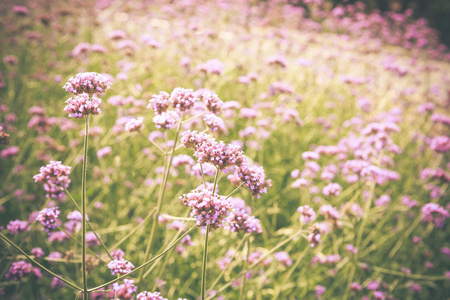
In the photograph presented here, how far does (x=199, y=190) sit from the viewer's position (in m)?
1.63

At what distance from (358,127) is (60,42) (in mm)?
5575

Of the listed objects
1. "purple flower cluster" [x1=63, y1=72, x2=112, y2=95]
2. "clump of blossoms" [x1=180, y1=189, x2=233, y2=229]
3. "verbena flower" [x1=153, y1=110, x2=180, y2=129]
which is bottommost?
"clump of blossoms" [x1=180, y1=189, x2=233, y2=229]

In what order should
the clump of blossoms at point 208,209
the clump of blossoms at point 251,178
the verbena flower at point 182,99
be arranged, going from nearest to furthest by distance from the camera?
the clump of blossoms at point 208,209
the clump of blossoms at point 251,178
the verbena flower at point 182,99

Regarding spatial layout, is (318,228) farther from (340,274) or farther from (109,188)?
(109,188)

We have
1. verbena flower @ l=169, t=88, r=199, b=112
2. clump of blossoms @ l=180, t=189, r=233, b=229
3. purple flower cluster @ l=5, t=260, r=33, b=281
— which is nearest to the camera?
clump of blossoms @ l=180, t=189, r=233, b=229

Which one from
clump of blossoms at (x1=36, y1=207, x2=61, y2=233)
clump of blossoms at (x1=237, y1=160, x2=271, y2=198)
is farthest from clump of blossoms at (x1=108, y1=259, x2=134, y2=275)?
clump of blossoms at (x1=237, y1=160, x2=271, y2=198)

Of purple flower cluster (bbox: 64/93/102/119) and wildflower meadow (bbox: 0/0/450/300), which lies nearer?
purple flower cluster (bbox: 64/93/102/119)

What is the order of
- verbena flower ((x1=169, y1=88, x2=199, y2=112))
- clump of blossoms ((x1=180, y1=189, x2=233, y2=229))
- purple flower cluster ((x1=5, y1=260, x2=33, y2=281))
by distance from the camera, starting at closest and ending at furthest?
1. clump of blossoms ((x1=180, y1=189, x2=233, y2=229))
2. verbena flower ((x1=169, y1=88, x2=199, y2=112))
3. purple flower cluster ((x1=5, y1=260, x2=33, y2=281))

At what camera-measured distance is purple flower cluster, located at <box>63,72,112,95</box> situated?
4.37 feet

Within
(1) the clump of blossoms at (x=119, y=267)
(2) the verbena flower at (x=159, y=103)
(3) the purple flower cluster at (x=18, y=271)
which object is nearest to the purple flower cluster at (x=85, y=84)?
(2) the verbena flower at (x=159, y=103)

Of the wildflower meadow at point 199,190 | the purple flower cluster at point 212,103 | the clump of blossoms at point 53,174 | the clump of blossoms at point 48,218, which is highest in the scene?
the purple flower cluster at point 212,103

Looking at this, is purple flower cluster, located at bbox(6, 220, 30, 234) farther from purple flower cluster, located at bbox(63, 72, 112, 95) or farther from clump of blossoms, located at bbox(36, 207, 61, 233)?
purple flower cluster, located at bbox(63, 72, 112, 95)

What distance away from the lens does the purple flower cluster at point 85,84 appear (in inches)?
52.4

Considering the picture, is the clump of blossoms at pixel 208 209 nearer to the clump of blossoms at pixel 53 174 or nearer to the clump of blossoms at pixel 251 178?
the clump of blossoms at pixel 251 178
